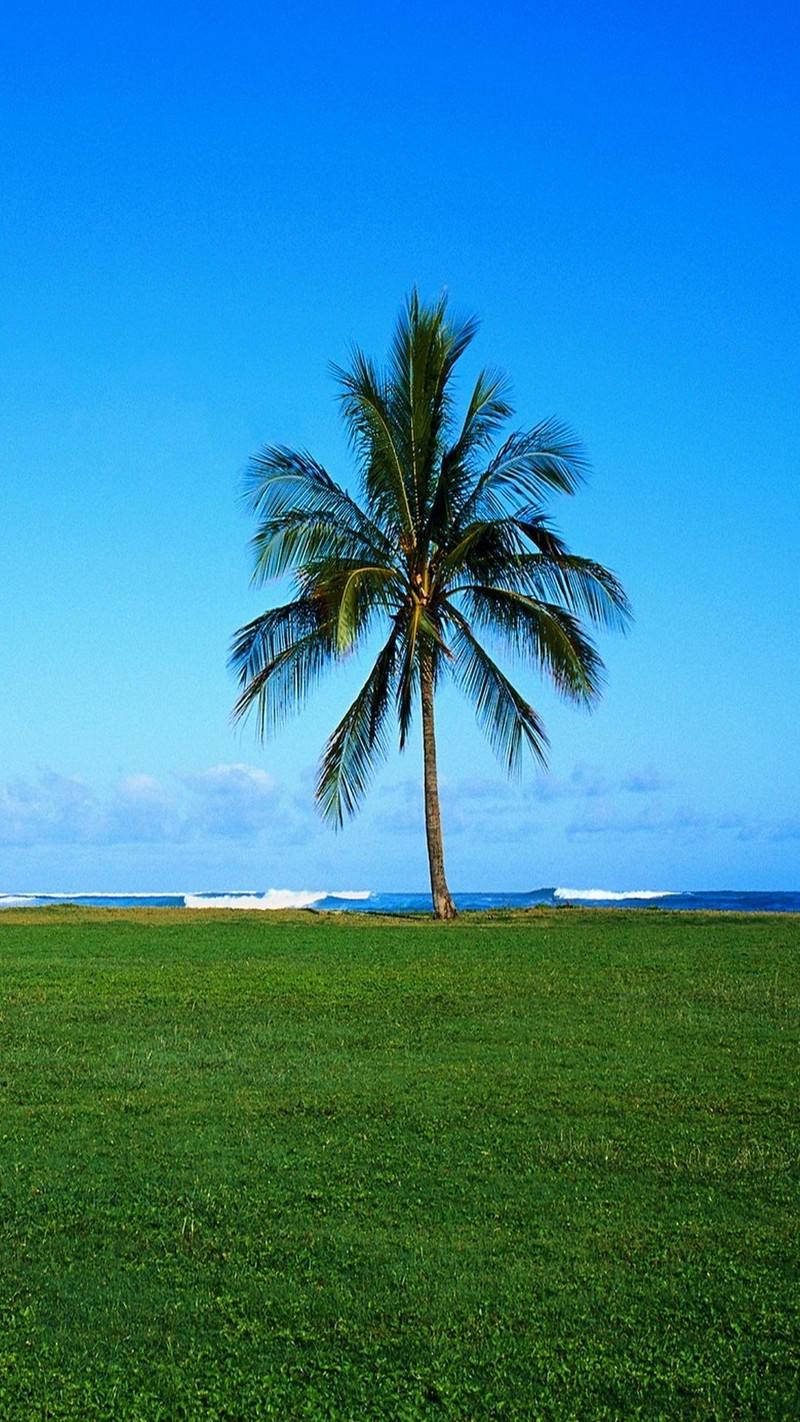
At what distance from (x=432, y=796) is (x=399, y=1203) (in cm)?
1315

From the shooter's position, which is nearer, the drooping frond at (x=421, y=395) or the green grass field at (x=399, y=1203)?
the green grass field at (x=399, y=1203)

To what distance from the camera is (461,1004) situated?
938 cm

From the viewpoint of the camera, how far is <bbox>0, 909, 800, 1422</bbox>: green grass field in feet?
12.1

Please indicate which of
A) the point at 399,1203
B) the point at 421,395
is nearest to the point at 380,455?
the point at 421,395

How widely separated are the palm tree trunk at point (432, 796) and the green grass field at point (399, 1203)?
319 inches

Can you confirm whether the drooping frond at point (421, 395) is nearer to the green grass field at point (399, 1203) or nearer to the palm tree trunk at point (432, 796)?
the palm tree trunk at point (432, 796)

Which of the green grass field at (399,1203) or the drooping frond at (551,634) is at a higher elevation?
the drooping frond at (551,634)

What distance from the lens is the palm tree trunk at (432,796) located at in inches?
713

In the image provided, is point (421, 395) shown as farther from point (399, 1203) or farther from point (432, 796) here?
point (399, 1203)

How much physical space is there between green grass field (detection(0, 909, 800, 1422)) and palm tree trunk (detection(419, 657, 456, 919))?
8.11 meters

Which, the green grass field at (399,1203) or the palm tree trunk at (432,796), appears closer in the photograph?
the green grass field at (399,1203)

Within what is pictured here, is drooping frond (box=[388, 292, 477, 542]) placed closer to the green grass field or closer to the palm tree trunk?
the palm tree trunk

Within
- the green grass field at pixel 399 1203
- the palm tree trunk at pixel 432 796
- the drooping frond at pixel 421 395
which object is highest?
the drooping frond at pixel 421 395

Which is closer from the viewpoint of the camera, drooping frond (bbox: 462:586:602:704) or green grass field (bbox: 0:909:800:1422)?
green grass field (bbox: 0:909:800:1422)
